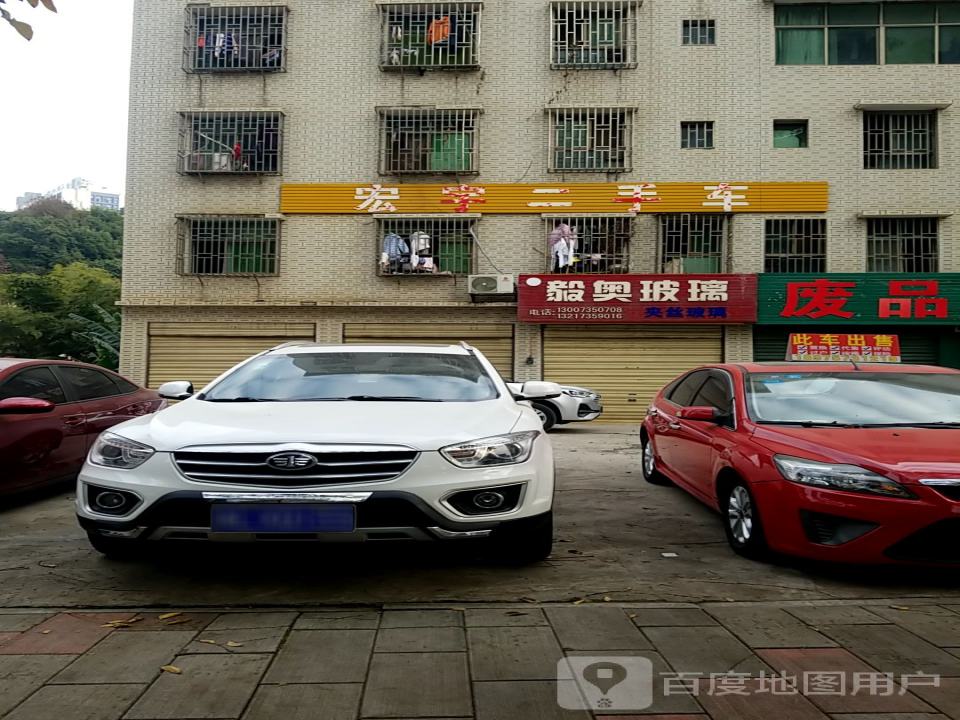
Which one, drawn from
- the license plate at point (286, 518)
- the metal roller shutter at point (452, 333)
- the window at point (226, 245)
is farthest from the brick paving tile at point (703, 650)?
the window at point (226, 245)

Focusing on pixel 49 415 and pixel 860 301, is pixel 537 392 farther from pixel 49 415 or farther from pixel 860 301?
pixel 860 301

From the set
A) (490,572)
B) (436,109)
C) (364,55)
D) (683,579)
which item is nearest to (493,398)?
(490,572)

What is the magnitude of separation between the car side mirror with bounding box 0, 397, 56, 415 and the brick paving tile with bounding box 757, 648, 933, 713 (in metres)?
5.12

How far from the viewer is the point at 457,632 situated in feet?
9.76

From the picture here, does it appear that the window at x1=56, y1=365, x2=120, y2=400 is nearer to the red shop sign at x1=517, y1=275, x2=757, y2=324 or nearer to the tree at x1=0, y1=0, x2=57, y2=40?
the tree at x1=0, y1=0, x2=57, y2=40

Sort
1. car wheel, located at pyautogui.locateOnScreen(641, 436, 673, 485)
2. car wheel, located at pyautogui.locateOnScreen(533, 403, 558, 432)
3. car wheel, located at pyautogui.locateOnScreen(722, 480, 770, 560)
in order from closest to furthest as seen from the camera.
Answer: car wheel, located at pyautogui.locateOnScreen(722, 480, 770, 560), car wheel, located at pyautogui.locateOnScreen(641, 436, 673, 485), car wheel, located at pyautogui.locateOnScreen(533, 403, 558, 432)

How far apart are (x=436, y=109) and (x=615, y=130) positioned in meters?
4.15

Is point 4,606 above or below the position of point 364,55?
below

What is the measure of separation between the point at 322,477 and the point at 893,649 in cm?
246

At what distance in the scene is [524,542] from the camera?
12.5ft

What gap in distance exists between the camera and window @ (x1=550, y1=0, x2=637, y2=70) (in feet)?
54.1

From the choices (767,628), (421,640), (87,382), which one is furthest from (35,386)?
(767,628)

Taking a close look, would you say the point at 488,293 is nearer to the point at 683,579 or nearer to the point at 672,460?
the point at 672,460

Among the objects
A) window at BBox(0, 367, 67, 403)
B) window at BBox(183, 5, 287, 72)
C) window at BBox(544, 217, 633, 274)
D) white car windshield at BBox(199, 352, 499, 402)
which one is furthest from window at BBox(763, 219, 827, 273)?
window at BBox(0, 367, 67, 403)
